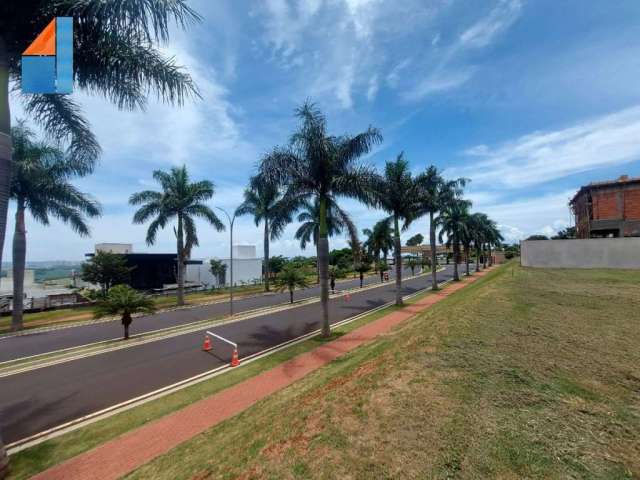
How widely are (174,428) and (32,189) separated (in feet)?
66.4

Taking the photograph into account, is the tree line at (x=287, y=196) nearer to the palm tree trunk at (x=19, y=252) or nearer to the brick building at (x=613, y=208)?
the palm tree trunk at (x=19, y=252)

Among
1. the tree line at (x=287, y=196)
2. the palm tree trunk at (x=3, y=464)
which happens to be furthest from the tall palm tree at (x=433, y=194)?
the palm tree trunk at (x=3, y=464)

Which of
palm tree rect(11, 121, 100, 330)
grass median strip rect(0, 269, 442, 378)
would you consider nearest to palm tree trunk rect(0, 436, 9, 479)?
grass median strip rect(0, 269, 442, 378)

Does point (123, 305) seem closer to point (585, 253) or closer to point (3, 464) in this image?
point (3, 464)

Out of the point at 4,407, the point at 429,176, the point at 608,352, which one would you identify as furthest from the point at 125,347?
the point at 429,176

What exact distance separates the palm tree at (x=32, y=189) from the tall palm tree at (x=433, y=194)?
2325 cm

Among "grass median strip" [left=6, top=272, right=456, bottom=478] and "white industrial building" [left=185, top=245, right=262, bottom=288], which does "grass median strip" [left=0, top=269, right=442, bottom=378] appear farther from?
"white industrial building" [left=185, top=245, right=262, bottom=288]

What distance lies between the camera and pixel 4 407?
752 cm

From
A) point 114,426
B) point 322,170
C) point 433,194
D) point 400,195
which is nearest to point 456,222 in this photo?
point 433,194

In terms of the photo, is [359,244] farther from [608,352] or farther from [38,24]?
[38,24]

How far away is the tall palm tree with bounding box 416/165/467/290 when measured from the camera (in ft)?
74.4

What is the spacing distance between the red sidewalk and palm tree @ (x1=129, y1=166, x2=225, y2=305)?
18189mm

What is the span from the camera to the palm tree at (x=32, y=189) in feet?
56.0

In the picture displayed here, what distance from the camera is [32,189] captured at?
18.1 meters
